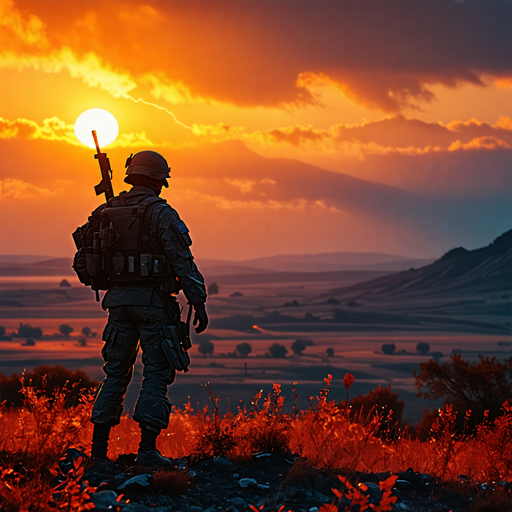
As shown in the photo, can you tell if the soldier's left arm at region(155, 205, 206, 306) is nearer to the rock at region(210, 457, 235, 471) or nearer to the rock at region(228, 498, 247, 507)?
the rock at region(210, 457, 235, 471)

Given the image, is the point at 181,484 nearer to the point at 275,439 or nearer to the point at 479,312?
the point at 275,439

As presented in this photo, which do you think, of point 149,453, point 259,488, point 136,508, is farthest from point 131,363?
point 136,508

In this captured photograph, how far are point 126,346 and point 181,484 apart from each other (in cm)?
176

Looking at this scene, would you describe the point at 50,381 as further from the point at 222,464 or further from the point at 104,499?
the point at 104,499

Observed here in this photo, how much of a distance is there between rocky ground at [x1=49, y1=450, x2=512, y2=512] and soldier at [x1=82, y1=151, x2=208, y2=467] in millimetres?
442

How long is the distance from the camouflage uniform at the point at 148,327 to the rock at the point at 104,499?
1.25 m

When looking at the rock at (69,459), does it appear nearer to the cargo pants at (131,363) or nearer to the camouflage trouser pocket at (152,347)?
the cargo pants at (131,363)

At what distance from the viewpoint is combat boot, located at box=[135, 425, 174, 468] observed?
6738 mm

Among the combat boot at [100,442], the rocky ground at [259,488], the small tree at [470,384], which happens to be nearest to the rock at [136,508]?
the rocky ground at [259,488]

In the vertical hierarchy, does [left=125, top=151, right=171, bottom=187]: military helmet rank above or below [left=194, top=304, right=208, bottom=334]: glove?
above

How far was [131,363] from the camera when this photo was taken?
24.1 ft

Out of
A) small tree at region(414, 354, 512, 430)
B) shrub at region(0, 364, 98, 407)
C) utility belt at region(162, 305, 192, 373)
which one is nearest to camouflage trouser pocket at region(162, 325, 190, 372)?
utility belt at region(162, 305, 192, 373)

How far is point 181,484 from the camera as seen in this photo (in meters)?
6.09

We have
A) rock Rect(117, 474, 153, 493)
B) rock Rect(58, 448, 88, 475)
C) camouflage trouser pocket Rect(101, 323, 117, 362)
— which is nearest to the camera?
rock Rect(117, 474, 153, 493)
